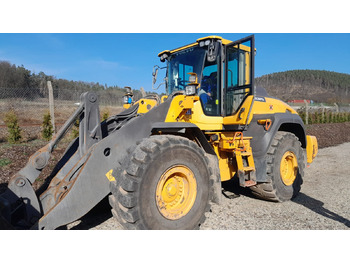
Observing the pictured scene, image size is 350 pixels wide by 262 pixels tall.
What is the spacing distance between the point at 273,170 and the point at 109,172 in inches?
125

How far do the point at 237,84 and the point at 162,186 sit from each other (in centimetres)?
260

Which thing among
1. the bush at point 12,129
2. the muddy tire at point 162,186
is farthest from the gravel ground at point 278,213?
the bush at point 12,129

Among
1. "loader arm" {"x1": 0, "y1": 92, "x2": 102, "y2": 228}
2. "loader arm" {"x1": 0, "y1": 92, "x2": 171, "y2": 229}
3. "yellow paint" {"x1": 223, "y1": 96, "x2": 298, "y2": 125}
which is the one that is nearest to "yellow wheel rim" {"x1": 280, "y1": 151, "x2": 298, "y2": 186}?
"yellow paint" {"x1": 223, "y1": 96, "x2": 298, "y2": 125}

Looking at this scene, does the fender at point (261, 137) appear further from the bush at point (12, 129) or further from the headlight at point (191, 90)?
the bush at point (12, 129)

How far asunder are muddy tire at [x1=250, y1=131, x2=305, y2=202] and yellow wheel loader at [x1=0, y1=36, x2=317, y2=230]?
0.06 ft

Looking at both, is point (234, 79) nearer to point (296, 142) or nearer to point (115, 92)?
point (296, 142)

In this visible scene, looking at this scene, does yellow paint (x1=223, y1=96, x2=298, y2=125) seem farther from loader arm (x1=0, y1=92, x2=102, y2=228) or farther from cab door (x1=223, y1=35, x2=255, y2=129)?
loader arm (x1=0, y1=92, x2=102, y2=228)

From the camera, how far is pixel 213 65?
459 centimetres

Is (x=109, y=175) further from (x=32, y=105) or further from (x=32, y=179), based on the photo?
(x=32, y=105)

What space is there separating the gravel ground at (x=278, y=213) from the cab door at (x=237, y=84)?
1506mm

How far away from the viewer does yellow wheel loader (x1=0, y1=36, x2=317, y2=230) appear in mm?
2969

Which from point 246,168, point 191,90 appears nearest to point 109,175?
point 191,90

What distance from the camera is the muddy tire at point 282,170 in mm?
4953

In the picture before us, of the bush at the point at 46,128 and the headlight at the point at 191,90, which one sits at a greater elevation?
the headlight at the point at 191,90
